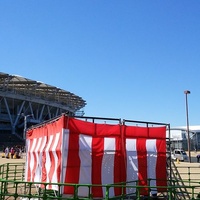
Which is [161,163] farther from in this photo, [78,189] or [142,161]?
[78,189]

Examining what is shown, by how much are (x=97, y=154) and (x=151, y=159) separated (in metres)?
2.30

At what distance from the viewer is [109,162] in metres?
10.6

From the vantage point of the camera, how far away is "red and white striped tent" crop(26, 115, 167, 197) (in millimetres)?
9934

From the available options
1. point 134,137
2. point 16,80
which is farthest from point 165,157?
point 16,80

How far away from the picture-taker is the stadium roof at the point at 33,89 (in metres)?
74.5

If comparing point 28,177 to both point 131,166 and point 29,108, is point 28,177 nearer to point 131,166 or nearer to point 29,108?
point 131,166

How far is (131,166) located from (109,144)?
121 centimetres

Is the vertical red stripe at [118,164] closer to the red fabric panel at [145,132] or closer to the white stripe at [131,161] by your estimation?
the white stripe at [131,161]

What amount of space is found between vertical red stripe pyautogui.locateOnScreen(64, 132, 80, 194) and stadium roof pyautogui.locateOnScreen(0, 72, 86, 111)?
64.2 metres

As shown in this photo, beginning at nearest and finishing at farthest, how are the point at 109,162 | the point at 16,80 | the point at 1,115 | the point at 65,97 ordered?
the point at 109,162
the point at 16,80
the point at 1,115
the point at 65,97

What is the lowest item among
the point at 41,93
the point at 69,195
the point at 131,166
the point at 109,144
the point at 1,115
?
the point at 69,195

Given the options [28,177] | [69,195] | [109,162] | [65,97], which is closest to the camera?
[69,195]

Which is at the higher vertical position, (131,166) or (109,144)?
(109,144)

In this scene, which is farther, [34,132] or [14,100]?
[14,100]
